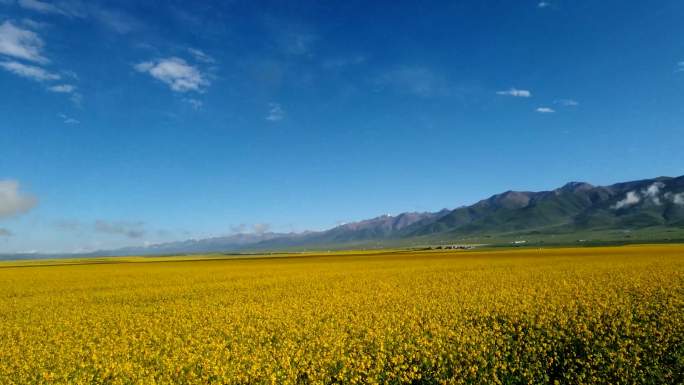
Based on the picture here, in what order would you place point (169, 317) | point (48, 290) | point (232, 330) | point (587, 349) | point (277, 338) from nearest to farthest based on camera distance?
point (587, 349), point (277, 338), point (232, 330), point (169, 317), point (48, 290)

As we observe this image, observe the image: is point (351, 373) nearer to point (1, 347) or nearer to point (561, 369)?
point (561, 369)

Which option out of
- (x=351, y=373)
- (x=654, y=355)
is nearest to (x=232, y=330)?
(x=351, y=373)

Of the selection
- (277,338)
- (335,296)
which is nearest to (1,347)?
(277,338)

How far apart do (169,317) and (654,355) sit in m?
19.1

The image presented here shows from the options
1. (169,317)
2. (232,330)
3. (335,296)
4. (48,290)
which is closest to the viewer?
(232,330)

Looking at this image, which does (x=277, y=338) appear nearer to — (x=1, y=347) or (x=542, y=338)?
(x=542, y=338)

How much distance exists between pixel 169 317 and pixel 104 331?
3.26 m

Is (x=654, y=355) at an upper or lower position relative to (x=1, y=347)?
lower

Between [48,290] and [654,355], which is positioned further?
[48,290]

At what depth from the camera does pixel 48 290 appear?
120 feet

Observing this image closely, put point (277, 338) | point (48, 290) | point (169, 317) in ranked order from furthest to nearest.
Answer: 1. point (48, 290)
2. point (169, 317)
3. point (277, 338)

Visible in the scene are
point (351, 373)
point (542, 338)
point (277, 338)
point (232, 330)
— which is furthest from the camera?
point (232, 330)

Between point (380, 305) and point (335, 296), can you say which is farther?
point (335, 296)

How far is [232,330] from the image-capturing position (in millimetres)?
16500
